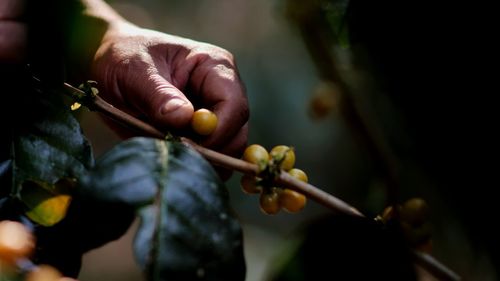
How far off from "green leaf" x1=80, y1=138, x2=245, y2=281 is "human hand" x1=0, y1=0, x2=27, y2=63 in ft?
1.25

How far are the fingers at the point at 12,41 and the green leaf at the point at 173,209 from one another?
0.37 meters

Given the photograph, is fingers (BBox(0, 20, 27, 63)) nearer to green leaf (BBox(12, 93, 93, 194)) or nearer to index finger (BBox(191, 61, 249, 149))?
green leaf (BBox(12, 93, 93, 194))

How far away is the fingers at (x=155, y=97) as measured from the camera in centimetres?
107

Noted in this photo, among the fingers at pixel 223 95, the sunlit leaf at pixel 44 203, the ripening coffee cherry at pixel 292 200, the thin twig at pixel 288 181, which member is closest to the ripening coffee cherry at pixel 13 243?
the sunlit leaf at pixel 44 203

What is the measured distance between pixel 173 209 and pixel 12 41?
0.63m

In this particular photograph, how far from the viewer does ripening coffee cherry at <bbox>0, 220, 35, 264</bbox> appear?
64 centimetres

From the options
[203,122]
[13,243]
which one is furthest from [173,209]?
[203,122]

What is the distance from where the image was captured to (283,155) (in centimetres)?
85

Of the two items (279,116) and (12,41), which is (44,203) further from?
(279,116)

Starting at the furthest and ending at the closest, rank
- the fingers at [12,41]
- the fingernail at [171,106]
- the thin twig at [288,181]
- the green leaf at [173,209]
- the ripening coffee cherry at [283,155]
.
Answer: the fingernail at [171,106] < the fingers at [12,41] < the ripening coffee cherry at [283,155] < the thin twig at [288,181] < the green leaf at [173,209]

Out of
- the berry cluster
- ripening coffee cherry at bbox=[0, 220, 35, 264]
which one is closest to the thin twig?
the berry cluster

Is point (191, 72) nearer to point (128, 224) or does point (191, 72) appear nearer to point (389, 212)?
point (389, 212)

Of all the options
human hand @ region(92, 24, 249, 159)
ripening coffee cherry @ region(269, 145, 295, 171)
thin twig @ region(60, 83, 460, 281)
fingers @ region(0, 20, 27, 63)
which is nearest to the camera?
thin twig @ region(60, 83, 460, 281)

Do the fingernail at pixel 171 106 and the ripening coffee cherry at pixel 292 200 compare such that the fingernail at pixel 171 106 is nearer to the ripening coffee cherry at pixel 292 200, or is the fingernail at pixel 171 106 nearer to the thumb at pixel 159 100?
the thumb at pixel 159 100
